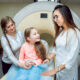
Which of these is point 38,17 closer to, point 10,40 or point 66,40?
point 10,40

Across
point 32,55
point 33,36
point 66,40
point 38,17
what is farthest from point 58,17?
point 38,17

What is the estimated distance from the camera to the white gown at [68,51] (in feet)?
3.31

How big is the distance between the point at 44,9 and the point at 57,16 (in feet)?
1.92

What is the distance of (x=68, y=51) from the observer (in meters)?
1.08

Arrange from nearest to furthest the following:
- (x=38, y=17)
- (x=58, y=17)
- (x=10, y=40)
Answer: (x=58, y=17) < (x=10, y=40) < (x=38, y=17)

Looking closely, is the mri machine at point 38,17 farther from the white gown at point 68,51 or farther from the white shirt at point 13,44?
the white gown at point 68,51

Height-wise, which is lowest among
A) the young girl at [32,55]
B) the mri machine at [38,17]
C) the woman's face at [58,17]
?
the young girl at [32,55]

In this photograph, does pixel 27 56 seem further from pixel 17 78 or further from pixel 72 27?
pixel 72 27

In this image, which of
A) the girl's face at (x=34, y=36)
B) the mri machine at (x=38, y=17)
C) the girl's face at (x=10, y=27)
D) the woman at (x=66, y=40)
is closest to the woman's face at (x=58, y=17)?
the woman at (x=66, y=40)

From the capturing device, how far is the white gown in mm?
1010

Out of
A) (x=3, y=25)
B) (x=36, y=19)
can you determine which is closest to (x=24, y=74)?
(x=3, y=25)

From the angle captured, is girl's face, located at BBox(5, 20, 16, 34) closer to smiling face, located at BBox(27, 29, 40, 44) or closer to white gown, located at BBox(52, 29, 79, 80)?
smiling face, located at BBox(27, 29, 40, 44)

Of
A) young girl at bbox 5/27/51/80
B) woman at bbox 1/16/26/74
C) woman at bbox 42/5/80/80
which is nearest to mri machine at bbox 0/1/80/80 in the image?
woman at bbox 1/16/26/74

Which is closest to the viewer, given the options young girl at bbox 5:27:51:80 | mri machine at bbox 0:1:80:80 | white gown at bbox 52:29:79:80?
white gown at bbox 52:29:79:80
